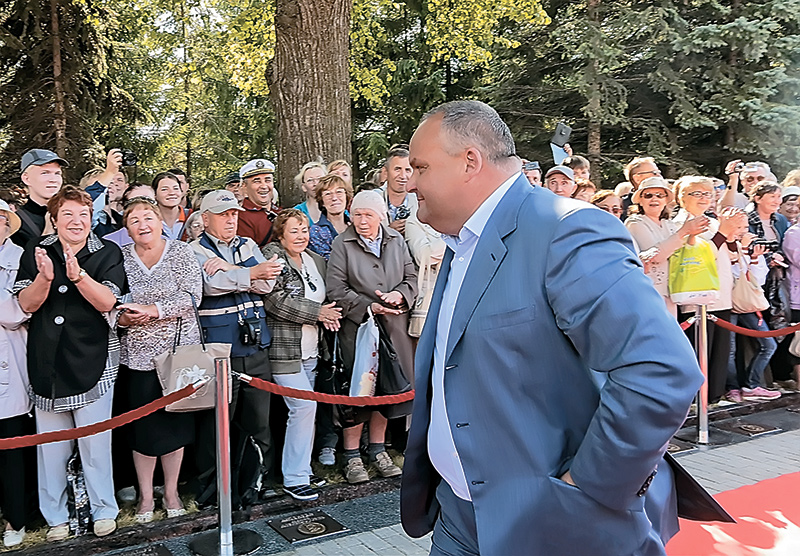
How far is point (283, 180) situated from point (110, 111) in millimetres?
8342

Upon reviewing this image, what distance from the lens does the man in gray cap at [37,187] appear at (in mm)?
5211

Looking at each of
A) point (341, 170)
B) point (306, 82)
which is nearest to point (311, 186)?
point (341, 170)

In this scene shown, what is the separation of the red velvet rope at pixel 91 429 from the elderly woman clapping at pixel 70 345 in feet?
1.41

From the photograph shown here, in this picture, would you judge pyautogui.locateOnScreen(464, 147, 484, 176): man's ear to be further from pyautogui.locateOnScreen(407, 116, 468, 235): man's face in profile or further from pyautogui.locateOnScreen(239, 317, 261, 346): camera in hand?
A: pyautogui.locateOnScreen(239, 317, 261, 346): camera in hand

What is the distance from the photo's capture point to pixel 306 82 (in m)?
8.09

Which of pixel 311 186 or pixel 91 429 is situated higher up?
pixel 311 186

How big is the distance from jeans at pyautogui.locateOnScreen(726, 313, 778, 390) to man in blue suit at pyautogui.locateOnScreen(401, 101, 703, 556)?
6185 mm

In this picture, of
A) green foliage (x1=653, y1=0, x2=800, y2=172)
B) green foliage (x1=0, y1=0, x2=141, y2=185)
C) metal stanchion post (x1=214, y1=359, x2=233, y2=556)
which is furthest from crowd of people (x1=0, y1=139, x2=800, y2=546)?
green foliage (x1=653, y1=0, x2=800, y2=172)

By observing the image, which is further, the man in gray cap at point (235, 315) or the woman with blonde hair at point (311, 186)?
the woman with blonde hair at point (311, 186)

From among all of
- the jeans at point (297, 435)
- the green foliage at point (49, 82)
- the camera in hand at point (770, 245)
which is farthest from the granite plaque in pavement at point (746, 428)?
the green foliage at point (49, 82)

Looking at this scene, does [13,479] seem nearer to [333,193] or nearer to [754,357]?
[333,193]

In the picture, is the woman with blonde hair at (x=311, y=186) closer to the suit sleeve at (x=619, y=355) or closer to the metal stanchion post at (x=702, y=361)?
the metal stanchion post at (x=702, y=361)

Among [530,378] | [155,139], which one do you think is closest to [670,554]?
[530,378]

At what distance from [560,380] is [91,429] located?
3283 mm
